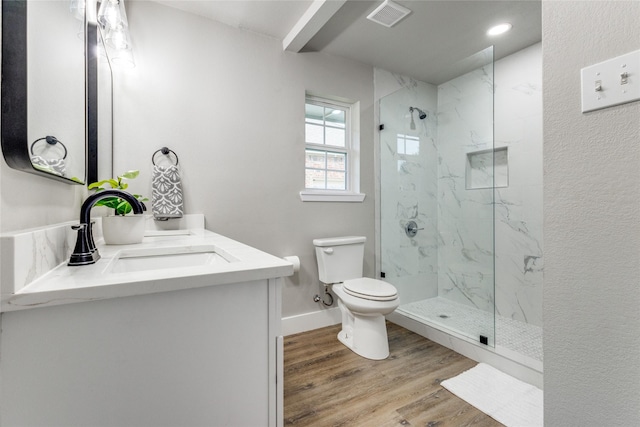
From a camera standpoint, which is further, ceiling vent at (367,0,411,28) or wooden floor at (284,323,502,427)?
ceiling vent at (367,0,411,28)

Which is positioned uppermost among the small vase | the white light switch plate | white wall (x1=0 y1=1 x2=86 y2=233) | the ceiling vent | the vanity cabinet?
the ceiling vent

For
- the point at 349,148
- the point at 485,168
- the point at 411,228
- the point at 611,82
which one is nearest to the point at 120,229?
the point at 611,82

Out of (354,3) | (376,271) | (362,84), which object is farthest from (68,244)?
(362,84)

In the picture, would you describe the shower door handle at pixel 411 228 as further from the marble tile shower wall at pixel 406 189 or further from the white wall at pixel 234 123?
the white wall at pixel 234 123

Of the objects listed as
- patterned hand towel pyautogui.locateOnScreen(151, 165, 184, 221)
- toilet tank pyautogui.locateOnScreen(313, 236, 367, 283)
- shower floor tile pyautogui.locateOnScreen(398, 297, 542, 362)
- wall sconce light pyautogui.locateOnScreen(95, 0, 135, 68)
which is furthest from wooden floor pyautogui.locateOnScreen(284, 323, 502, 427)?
wall sconce light pyautogui.locateOnScreen(95, 0, 135, 68)

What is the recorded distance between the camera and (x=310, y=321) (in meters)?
2.32

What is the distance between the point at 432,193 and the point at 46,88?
267 cm

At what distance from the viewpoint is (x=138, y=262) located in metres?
1.07

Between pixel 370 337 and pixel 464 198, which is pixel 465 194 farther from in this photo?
pixel 370 337

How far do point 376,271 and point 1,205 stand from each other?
98.5 inches

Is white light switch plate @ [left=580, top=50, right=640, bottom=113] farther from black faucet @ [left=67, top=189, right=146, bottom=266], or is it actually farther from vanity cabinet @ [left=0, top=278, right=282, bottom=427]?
black faucet @ [left=67, top=189, right=146, bottom=266]

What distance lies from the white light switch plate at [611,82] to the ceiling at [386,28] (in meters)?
1.45

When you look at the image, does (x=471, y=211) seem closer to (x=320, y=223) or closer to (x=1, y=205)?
(x=320, y=223)

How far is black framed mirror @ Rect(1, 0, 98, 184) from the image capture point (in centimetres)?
57
